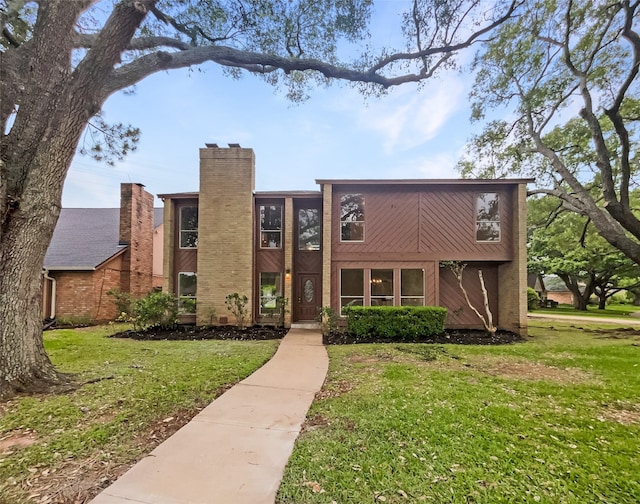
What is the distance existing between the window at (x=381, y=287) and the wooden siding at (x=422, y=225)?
0.60m

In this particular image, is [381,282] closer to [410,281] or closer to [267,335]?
[410,281]

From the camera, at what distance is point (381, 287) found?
451 inches

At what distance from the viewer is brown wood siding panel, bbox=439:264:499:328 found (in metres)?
11.8

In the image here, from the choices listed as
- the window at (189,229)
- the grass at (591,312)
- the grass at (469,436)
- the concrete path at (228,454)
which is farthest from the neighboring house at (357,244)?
the grass at (591,312)

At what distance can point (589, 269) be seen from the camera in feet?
74.3

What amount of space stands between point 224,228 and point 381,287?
619 centimetres

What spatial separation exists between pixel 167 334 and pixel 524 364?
9.82m

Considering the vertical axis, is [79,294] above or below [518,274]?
below

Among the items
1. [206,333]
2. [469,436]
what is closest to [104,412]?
[469,436]

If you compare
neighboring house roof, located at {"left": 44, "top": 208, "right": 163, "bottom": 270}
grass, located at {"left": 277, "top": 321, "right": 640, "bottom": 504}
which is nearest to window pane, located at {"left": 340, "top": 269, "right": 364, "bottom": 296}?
grass, located at {"left": 277, "top": 321, "right": 640, "bottom": 504}

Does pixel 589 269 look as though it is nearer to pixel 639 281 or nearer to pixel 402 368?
pixel 639 281

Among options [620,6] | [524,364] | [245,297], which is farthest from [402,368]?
[620,6]

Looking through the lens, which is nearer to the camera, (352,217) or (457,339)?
(457,339)

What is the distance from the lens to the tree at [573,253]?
1659cm
